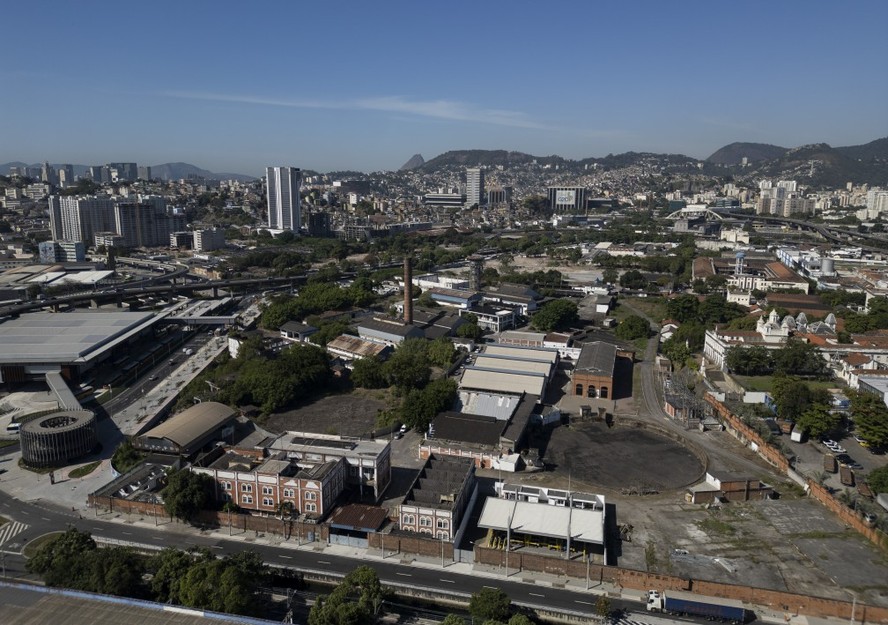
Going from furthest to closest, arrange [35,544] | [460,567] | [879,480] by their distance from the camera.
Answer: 1. [879,480]
2. [35,544]
3. [460,567]

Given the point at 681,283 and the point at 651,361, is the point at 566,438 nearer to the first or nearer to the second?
the point at 651,361

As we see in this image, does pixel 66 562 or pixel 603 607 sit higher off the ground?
pixel 66 562

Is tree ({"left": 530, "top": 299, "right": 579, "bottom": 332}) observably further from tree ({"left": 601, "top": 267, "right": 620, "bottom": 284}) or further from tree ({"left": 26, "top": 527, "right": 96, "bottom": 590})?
tree ({"left": 26, "top": 527, "right": 96, "bottom": 590})

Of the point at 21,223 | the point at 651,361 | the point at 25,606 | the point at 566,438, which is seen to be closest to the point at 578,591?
the point at 566,438

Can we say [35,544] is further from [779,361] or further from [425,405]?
[779,361]

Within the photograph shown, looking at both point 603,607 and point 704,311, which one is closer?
point 603,607

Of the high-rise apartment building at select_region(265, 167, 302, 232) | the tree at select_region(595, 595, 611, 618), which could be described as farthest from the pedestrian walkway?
the high-rise apartment building at select_region(265, 167, 302, 232)

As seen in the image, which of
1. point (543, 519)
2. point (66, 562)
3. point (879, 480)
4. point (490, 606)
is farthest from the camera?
point (879, 480)

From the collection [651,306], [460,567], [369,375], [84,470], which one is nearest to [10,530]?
[84,470]
